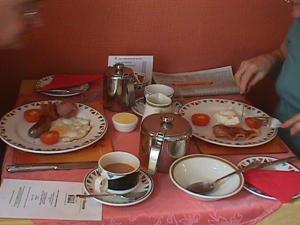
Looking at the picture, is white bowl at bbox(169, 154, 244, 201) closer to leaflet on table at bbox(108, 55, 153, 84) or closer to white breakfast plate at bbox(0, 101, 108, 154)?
white breakfast plate at bbox(0, 101, 108, 154)

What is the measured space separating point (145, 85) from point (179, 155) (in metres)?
0.46

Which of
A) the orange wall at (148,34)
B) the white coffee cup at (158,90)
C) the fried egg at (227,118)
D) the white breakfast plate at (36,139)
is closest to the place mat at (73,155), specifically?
the white breakfast plate at (36,139)

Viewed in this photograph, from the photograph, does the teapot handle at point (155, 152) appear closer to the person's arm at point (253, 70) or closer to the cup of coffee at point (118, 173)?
the cup of coffee at point (118, 173)

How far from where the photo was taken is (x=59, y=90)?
1.58 meters

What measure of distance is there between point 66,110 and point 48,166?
25cm

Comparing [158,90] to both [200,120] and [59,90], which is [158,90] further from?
[59,90]

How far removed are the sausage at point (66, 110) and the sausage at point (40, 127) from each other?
4 cm

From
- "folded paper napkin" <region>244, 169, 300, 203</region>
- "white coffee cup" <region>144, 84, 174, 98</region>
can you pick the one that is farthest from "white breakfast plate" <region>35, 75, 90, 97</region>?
"folded paper napkin" <region>244, 169, 300, 203</region>

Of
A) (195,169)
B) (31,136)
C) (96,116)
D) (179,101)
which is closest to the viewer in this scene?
(195,169)

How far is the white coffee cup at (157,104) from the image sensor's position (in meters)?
1.36

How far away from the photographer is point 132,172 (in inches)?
43.4

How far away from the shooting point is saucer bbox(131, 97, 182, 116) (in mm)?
1494

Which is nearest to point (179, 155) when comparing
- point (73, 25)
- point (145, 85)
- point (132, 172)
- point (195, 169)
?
point (195, 169)

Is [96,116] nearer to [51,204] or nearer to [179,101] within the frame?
[179,101]
